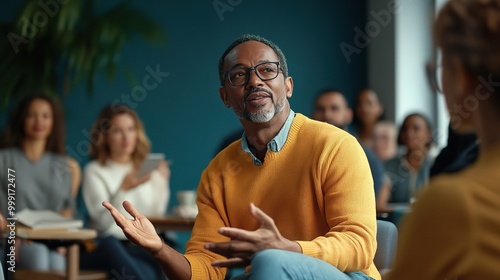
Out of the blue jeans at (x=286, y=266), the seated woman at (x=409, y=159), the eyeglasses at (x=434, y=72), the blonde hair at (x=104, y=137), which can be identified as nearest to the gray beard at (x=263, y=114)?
the blue jeans at (x=286, y=266)

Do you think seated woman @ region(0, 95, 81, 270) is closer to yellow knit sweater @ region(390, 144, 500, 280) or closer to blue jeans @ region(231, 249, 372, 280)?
blue jeans @ region(231, 249, 372, 280)

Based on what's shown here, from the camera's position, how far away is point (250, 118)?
232 centimetres

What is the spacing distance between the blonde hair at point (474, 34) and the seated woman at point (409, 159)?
4.37 meters

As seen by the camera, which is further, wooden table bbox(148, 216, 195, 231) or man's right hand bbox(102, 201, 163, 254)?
wooden table bbox(148, 216, 195, 231)

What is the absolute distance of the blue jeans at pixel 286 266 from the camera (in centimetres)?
179

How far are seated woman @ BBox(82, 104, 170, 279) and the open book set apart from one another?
0.87 meters

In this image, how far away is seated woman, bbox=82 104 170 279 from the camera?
16.0ft

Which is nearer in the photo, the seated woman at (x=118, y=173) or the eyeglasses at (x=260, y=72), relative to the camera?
the eyeglasses at (x=260, y=72)

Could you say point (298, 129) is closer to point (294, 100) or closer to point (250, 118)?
point (250, 118)

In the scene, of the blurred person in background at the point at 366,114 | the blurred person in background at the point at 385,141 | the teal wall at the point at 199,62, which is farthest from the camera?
the teal wall at the point at 199,62

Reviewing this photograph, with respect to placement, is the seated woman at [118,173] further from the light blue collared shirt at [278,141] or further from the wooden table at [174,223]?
the light blue collared shirt at [278,141]

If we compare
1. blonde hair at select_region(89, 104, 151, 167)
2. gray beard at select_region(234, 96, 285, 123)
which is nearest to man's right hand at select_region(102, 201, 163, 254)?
gray beard at select_region(234, 96, 285, 123)

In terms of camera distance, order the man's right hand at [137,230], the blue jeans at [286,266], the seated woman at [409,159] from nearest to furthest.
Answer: the blue jeans at [286,266], the man's right hand at [137,230], the seated woman at [409,159]

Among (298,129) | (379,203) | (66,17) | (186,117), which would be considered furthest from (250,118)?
(186,117)
